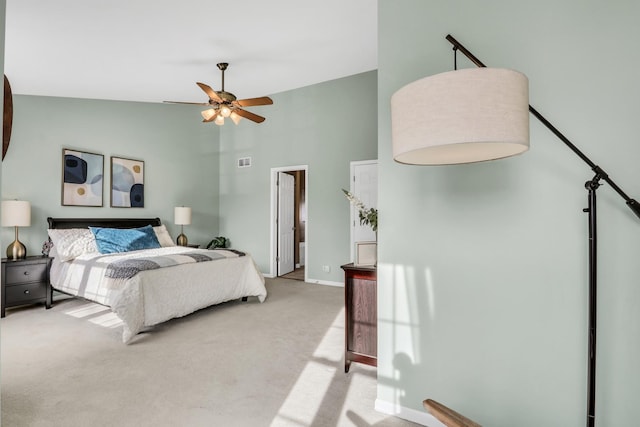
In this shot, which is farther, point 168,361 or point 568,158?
point 168,361

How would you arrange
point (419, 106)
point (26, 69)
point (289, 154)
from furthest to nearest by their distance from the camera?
point (289, 154)
point (26, 69)
point (419, 106)

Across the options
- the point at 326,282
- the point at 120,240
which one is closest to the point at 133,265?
the point at 120,240

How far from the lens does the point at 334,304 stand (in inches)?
172

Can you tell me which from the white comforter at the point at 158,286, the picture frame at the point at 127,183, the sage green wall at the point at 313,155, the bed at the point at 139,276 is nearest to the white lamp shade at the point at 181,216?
the picture frame at the point at 127,183

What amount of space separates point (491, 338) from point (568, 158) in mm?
957

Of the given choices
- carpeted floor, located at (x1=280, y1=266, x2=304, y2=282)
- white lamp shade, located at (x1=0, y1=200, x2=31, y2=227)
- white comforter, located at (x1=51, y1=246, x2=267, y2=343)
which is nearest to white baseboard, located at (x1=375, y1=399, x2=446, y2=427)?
white comforter, located at (x1=51, y1=246, x2=267, y2=343)

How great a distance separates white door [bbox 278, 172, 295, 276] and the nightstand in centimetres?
347

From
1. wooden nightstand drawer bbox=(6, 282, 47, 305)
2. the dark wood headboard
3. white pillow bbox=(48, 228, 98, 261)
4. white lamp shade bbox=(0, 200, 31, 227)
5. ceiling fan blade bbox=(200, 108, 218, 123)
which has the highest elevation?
ceiling fan blade bbox=(200, 108, 218, 123)

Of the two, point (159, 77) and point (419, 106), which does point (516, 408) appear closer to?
point (419, 106)

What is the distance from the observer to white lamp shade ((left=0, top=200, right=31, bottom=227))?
12.5 feet

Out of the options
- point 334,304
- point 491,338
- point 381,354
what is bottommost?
point 334,304

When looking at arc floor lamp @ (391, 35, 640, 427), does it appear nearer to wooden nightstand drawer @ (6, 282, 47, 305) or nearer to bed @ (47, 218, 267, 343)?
bed @ (47, 218, 267, 343)

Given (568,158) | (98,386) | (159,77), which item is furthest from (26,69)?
(568,158)

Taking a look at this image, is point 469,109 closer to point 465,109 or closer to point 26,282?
point 465,109
